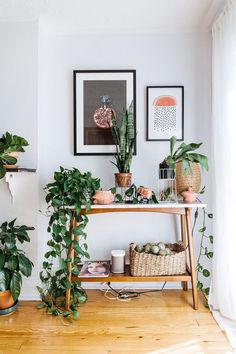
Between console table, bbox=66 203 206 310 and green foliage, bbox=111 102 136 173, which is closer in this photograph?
console table, bbox=66 203 206 310

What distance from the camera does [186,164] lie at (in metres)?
2.02

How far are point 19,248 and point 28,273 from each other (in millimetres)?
354

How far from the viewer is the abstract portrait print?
2.42 metres

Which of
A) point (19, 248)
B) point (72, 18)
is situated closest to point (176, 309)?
point (19, 248)

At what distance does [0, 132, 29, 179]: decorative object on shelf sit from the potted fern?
75 cm

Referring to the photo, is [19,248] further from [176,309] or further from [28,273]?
[176,309]

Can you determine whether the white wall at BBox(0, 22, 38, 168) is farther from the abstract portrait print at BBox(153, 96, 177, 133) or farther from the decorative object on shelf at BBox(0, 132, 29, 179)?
the abstract portrait print at BBox(153, 96, 177, 133)

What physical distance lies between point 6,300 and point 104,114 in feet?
5.60

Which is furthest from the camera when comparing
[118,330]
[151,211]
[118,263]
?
[118,263]

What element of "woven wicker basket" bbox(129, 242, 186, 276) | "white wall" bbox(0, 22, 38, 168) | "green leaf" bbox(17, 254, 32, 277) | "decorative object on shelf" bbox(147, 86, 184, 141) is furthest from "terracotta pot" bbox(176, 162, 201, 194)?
"green leaf" bbox(17, 254, 32, 277)

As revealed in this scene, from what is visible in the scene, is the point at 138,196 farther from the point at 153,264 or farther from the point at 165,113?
the point at 165,113

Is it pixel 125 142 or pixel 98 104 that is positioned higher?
pixel 98 104

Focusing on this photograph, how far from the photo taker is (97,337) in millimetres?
1778

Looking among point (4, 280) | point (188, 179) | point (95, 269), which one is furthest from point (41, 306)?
point (188, 179)
